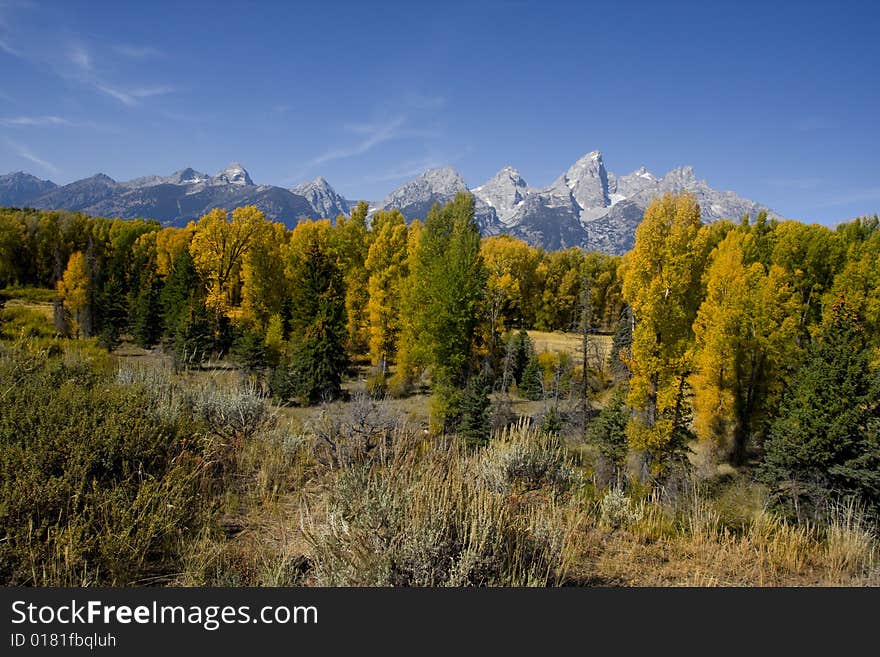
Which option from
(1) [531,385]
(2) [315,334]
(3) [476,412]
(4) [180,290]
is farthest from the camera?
(4) [180,290]

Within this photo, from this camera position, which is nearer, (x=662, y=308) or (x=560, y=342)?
(x=662, y=308)

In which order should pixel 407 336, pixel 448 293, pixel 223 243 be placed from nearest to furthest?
pixel 448 293
pixel 407 336
pixel 223 243

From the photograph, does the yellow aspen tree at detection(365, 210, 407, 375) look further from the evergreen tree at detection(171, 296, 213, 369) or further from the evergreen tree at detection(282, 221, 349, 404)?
the evergreen tree at detection(171, 296, 213, 369)

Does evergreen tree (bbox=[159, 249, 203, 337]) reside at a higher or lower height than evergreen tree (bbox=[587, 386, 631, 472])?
higher

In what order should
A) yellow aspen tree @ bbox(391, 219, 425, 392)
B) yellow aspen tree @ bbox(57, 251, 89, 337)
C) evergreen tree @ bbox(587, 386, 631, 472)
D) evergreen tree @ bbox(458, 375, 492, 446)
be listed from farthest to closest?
yellow aspen tree @ bbox(57, 251, 89, 337) → yellow aspen tree @ bbox(391, 219, 425, 392) → evergreen tree @ bbox(587, 386, 631, 472) → evergreen tree @ bbox(458, 375, 492, 446)

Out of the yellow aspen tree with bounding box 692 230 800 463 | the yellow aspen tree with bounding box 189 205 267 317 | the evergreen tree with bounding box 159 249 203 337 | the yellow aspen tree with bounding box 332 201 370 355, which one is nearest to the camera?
the yellow aspen tree with bounding box 692 230 800 463

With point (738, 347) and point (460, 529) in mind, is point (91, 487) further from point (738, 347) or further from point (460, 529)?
point (738, 347)

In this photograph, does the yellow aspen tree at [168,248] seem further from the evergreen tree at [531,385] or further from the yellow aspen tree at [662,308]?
the yellow aspen tree at [662,308]

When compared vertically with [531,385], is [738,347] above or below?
above

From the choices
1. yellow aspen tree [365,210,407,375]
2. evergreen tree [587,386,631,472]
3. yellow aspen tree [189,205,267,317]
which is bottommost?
evergreen tree [587,386,631,472]

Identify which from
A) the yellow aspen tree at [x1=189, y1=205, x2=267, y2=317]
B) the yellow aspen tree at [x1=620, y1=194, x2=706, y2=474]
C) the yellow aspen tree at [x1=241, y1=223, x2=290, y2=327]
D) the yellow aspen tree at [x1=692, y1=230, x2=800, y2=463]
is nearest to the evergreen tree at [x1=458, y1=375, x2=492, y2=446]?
the yellow aspen tree at [x1=620, y1=194, x2=706, y2=474]

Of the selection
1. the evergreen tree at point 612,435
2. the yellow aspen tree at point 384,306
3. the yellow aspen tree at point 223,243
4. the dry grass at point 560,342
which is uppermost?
the yellow aspen tree at point 223,243

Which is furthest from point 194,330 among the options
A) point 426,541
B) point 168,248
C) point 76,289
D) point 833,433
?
point 833,433

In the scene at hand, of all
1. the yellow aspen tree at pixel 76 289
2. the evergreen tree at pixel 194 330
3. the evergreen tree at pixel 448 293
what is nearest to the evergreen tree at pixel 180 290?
the evergreen tree at pixel 194 330
